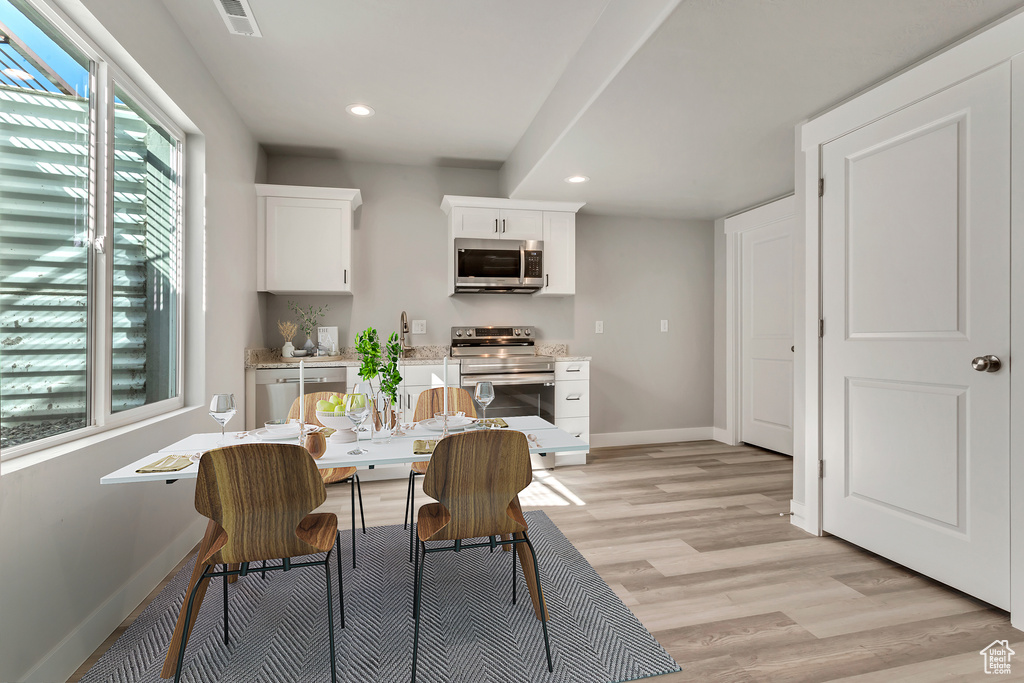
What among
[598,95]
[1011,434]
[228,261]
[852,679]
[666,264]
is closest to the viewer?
[852,679]

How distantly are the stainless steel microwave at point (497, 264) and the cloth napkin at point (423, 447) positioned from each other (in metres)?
2.39

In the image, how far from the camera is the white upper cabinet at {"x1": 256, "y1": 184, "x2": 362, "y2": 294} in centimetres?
365

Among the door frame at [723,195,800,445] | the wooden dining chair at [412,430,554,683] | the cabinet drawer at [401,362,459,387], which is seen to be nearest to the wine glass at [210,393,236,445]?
the wooden dining chair at [412,430,554,683]

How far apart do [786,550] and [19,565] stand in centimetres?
300

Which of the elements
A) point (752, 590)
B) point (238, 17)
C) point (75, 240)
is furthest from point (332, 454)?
point (238, 17)

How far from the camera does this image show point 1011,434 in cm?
181

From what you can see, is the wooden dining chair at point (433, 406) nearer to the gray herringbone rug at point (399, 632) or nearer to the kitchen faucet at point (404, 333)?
the gray herringbone rug at point (399, 632)

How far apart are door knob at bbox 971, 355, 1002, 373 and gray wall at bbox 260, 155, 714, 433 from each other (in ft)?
9.74

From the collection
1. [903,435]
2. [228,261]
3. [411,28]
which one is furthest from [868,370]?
[228,261]

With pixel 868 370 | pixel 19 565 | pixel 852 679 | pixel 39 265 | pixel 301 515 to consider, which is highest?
pixel 39 265

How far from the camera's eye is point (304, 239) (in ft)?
12.3

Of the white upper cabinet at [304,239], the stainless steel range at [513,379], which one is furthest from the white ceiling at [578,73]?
the stainless steel range at [513,379]

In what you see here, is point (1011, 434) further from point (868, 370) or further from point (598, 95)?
point (598, 95)

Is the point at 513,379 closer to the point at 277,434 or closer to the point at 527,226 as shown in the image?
the point at 527,226
